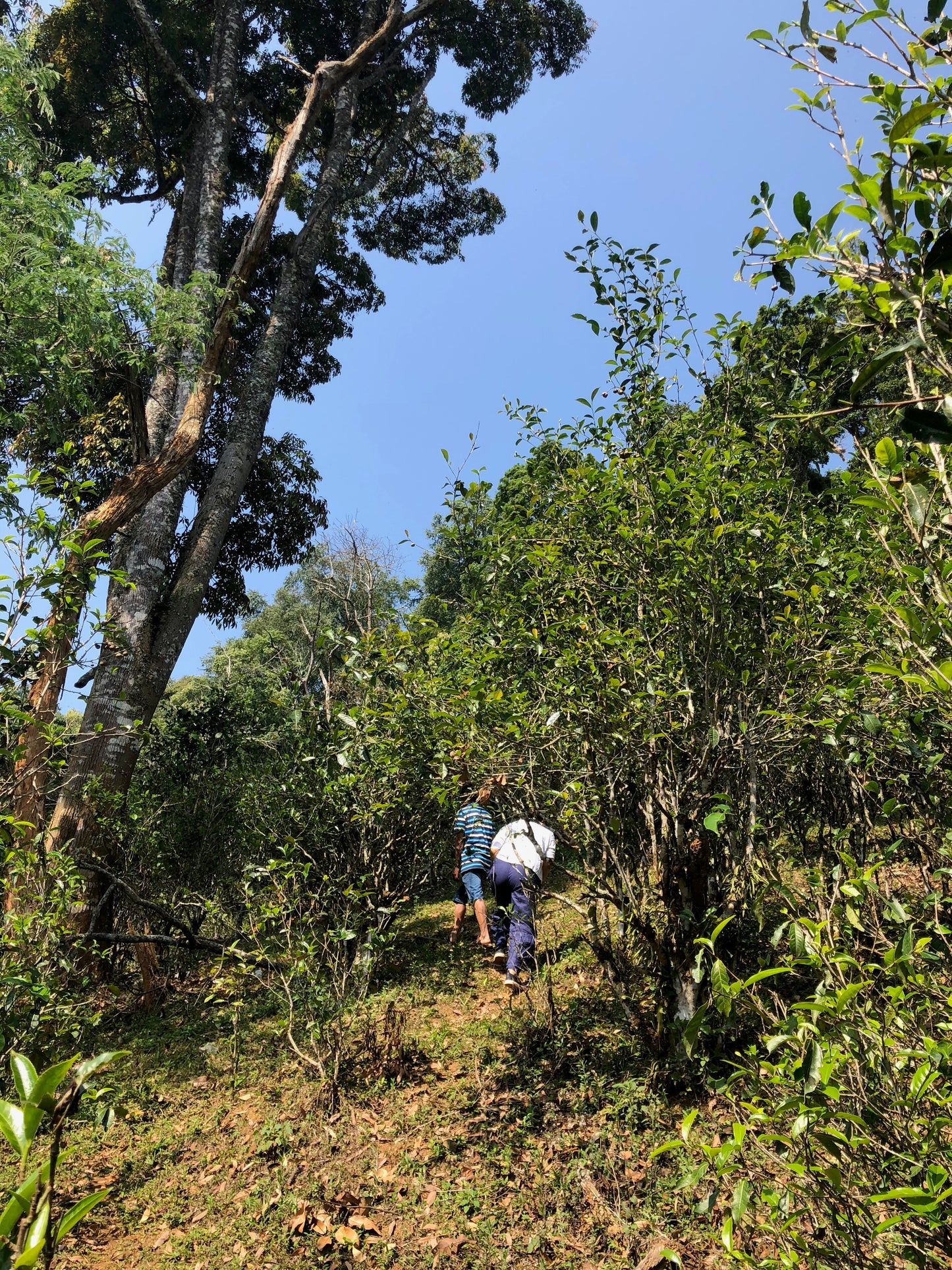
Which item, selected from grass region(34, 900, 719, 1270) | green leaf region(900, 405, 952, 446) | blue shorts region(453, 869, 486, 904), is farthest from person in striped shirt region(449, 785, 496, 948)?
green leaf region(900, 405, 952, 446)

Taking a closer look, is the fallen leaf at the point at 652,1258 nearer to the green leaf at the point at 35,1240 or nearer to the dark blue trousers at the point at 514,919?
the dark blue trousers at the point at 514,919

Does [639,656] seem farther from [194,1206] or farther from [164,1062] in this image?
[164,1062]

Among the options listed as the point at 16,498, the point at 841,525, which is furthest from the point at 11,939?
the point at 841,525

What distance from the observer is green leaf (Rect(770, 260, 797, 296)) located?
5.42ft

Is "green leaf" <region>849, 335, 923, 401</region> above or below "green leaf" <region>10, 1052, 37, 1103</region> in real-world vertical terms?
above

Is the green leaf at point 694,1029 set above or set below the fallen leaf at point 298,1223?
above

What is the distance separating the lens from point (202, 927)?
6930 millimetres

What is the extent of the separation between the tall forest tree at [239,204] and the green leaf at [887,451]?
5706mm

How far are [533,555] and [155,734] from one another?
5.75 metres

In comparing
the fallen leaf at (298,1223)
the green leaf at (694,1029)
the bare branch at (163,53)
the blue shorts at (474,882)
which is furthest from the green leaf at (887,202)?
the bare branch at (163,53)

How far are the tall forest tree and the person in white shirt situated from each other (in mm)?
3404

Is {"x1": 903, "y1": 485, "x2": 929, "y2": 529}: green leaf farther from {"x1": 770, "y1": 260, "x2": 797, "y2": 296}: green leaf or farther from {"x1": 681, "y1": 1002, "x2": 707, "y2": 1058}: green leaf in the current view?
{"x1": 681, "y1": 1002, "x2": 707, "y2": 1058}: green leaf

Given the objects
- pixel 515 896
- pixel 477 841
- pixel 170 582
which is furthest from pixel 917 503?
pixel 170 582

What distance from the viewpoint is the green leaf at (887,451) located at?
1.49 m
